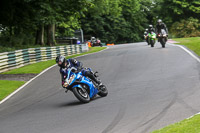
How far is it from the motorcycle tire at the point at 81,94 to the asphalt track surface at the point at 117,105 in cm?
17

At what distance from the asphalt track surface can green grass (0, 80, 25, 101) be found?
51 cm

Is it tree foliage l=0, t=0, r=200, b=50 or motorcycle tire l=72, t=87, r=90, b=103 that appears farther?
tree foliage l=0, t=0, r=200, b=50

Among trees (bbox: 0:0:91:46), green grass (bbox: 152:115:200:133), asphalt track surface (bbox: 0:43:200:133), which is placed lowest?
asphalt track surface (bbox: 0:43:200:133)

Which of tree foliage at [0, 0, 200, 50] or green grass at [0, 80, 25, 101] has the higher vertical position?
tree foliage at [0, 0, 200, 50]

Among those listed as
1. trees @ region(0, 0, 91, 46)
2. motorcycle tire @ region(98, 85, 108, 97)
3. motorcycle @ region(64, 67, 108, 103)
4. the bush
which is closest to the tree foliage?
the bush

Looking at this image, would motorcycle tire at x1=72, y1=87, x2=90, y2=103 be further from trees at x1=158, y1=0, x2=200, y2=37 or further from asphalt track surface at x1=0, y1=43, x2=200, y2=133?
trees at x1=158, y1=0, x2=200, y2=37

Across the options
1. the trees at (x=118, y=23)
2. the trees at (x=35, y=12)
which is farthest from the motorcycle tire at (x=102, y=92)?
the trees at (x=118, y=23)

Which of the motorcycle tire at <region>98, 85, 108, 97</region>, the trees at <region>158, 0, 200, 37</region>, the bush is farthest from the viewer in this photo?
the trees at <region>158, 0, 200, 37</region>

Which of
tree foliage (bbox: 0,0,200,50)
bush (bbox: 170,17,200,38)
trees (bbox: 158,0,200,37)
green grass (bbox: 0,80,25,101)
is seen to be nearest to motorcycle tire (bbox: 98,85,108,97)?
green grass (bbox: 0,80,25,101)

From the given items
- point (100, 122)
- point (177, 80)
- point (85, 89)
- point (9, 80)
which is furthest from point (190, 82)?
point (9, 80)

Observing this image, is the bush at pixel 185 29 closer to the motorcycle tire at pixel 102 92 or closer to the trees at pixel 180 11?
the trees at pixel 180 11

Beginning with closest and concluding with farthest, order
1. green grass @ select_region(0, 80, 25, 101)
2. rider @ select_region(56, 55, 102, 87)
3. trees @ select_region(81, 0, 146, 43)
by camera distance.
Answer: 1. rider @ select_region(56, 55, 102, 87)
2. green grass @ select_region(0, 80, 25, 101)
3. trees @ select_region(81, 0, 146, 43)

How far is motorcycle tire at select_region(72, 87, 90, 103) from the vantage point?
9.86 meters

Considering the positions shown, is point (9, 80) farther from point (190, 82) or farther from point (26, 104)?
point (190, 82)
